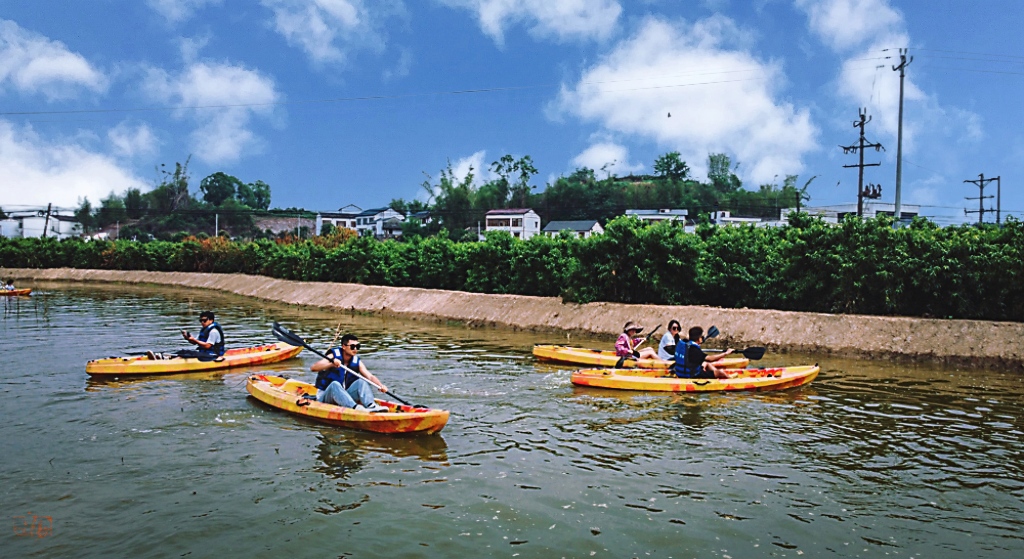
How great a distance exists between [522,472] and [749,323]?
15.8 meters

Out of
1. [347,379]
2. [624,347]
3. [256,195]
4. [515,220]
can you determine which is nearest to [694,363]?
[624,347]

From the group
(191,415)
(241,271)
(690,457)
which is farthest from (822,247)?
(241,271)

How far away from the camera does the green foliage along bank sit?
22.7m

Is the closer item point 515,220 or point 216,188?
point 515,220

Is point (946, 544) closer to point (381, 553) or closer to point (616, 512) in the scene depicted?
point (616, 512)

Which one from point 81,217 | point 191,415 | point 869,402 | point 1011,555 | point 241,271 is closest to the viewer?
point 1011,555

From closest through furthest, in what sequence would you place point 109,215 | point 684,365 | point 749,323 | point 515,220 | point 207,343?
1. point 684,365
2. point 207,343
3. point 749,323
4. point 515,220
5. point 109,215

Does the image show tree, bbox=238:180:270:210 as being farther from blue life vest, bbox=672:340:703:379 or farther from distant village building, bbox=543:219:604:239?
blue life vest, bbox=672:340:703:379

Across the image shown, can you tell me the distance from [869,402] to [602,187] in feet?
304

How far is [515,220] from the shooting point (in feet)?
328

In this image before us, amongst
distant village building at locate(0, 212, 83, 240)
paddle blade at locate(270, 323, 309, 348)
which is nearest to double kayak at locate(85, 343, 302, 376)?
paddle blade at locate(270, 323, 309, 348)

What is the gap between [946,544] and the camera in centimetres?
877

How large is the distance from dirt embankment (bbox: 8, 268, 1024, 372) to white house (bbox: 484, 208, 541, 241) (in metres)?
58.1

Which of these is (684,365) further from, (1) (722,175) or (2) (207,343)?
(1) (722,175)
